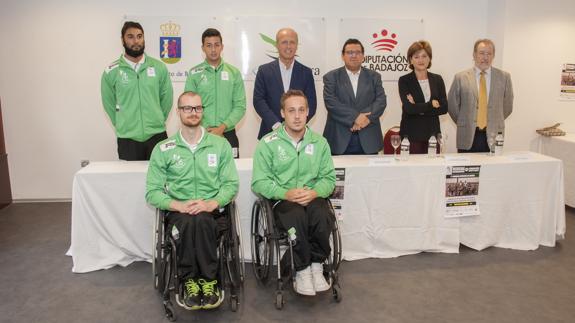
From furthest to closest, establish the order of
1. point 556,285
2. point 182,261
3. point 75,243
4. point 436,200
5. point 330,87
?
1. point 330,87
2. point 436,200
3. point 75,243
4. point 556,285
5. point 182,261

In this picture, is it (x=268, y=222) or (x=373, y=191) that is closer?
(x=268, y=222)

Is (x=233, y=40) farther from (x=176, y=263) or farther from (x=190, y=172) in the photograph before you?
(x=176, y=263)

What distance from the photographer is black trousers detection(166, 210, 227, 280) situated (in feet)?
8.60

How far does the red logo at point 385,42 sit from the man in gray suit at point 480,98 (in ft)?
4.40

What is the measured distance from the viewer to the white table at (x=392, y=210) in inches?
128

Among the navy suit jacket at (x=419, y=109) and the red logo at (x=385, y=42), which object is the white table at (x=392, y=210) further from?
the red logo at (x=385, y=42)

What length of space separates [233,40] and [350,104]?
1.77 meters

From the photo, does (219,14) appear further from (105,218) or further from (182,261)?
(182,261)

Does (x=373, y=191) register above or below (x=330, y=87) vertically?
below

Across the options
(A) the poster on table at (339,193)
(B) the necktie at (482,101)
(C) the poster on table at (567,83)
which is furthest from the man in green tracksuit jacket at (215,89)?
(C) the poster on table at (567,83)

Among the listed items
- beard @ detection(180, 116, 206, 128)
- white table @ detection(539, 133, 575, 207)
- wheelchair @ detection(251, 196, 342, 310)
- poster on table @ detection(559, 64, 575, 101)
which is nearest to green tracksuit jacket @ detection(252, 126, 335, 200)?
wheelchair @ detection(251, 196, 342, 310)

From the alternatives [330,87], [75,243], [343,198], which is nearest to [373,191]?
[343,198]

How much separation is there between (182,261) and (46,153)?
3.12 metres

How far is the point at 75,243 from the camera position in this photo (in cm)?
324
